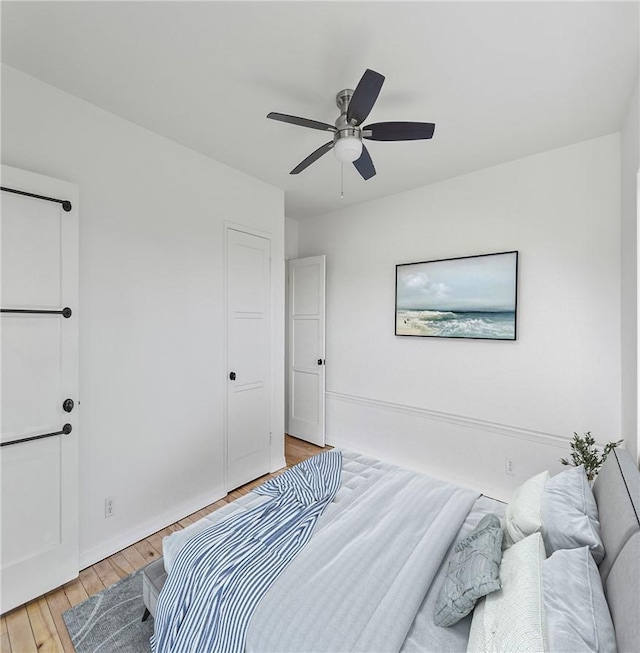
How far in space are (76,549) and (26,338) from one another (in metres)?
1.22

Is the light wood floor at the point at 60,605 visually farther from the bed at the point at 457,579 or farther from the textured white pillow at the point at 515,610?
the textured white pillow at the point at 515,610

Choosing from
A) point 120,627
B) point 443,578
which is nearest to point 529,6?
point 443,578

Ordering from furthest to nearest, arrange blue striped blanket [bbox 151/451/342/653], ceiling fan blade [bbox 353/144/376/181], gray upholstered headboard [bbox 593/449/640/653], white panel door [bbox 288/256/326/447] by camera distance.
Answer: white panel door [bbox 288/256/326/447] < ceiling fan blade [bbox 353/144/376/181] < blue striped blanket [bbox 151/451/342/653] < gray upholstered headboard [bbox 593/449/640/653]

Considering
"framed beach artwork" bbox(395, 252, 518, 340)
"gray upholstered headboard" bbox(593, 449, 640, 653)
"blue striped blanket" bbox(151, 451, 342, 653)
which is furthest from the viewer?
"framed beach artwork" bbox(395, 252, 518, 340)

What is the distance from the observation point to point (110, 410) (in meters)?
2.17

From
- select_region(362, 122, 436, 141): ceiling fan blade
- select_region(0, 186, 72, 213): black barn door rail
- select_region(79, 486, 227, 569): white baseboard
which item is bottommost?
select_region(79, 486, 227, 569): white baseboard

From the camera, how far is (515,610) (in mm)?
914

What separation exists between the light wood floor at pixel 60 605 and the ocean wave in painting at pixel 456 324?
250cm

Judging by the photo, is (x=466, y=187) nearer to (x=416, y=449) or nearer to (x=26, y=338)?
(x=416, y=449)

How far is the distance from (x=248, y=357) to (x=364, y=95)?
7.19 feet

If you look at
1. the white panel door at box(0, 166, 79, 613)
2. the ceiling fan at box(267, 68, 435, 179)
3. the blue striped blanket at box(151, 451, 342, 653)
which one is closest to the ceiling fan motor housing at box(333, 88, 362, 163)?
the ceiling fan at box(267, 68, 435, 179)

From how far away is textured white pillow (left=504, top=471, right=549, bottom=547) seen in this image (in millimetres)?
1285

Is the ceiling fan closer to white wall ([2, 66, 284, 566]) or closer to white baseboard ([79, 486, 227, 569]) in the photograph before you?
white wall ([2, 66, 284, 566])

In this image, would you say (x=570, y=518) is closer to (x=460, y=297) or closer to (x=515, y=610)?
(x=515, y=610)
